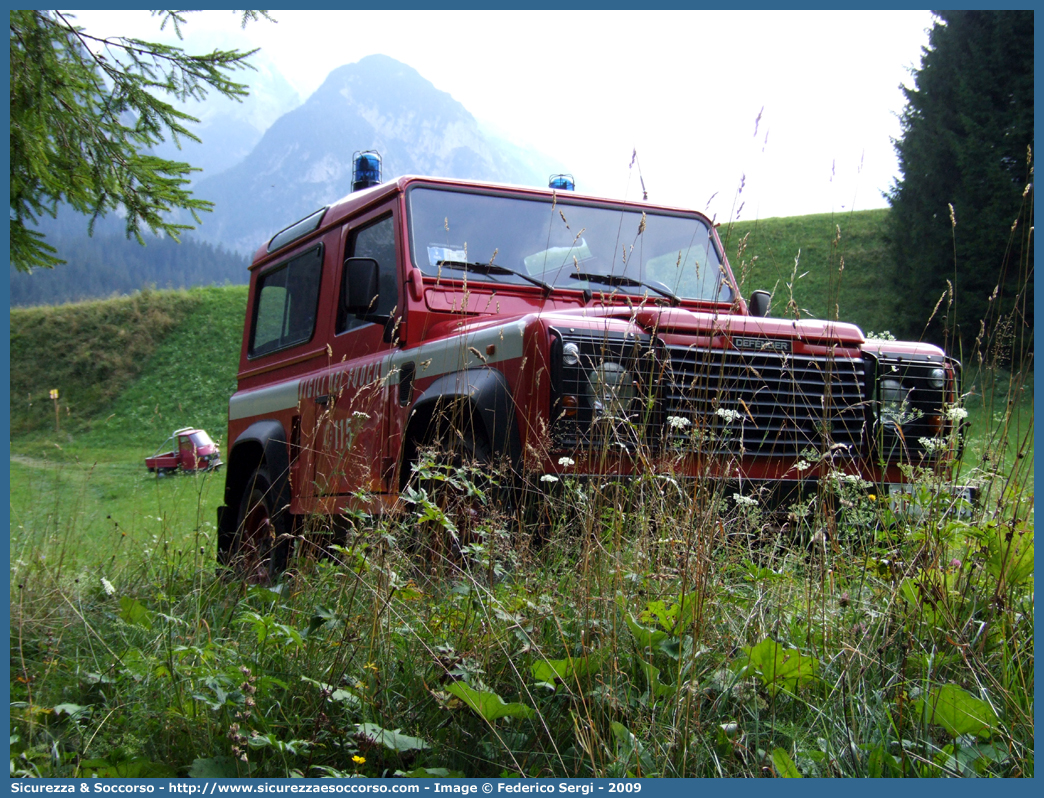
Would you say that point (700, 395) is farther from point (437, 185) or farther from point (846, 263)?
point (846, 263)

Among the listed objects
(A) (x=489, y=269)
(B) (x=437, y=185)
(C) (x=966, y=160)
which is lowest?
(A) (x=489, y=269)

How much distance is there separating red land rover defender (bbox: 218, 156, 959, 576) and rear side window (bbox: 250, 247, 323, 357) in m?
0.02

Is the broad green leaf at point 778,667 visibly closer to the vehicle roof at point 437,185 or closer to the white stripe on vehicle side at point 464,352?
the white stripe on vehicle side at point 464,352

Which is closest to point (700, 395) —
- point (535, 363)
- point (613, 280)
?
point (535, 363)

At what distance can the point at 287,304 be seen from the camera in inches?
216

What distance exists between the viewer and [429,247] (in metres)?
4.19

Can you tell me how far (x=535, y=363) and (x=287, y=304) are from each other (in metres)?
2.96

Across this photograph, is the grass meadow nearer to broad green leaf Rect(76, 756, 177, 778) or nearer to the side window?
broad green leaf Rect(76, 756, 177, 778)

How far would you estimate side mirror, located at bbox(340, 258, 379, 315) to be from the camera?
149 inches

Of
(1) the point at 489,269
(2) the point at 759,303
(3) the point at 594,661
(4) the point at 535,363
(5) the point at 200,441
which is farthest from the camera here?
(5) the point at 200,441

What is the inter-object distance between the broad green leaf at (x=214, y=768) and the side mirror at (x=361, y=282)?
2.35 meters

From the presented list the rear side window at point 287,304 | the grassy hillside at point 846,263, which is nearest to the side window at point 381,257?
the rear side window at point 287,304

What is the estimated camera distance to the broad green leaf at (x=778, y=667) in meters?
1.85

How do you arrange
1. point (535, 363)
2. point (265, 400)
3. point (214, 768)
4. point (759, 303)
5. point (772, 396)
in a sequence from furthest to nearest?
point (265, 400) → point (759, 303) → point (772, 396) → point (535, 363) → point (214, 768)
